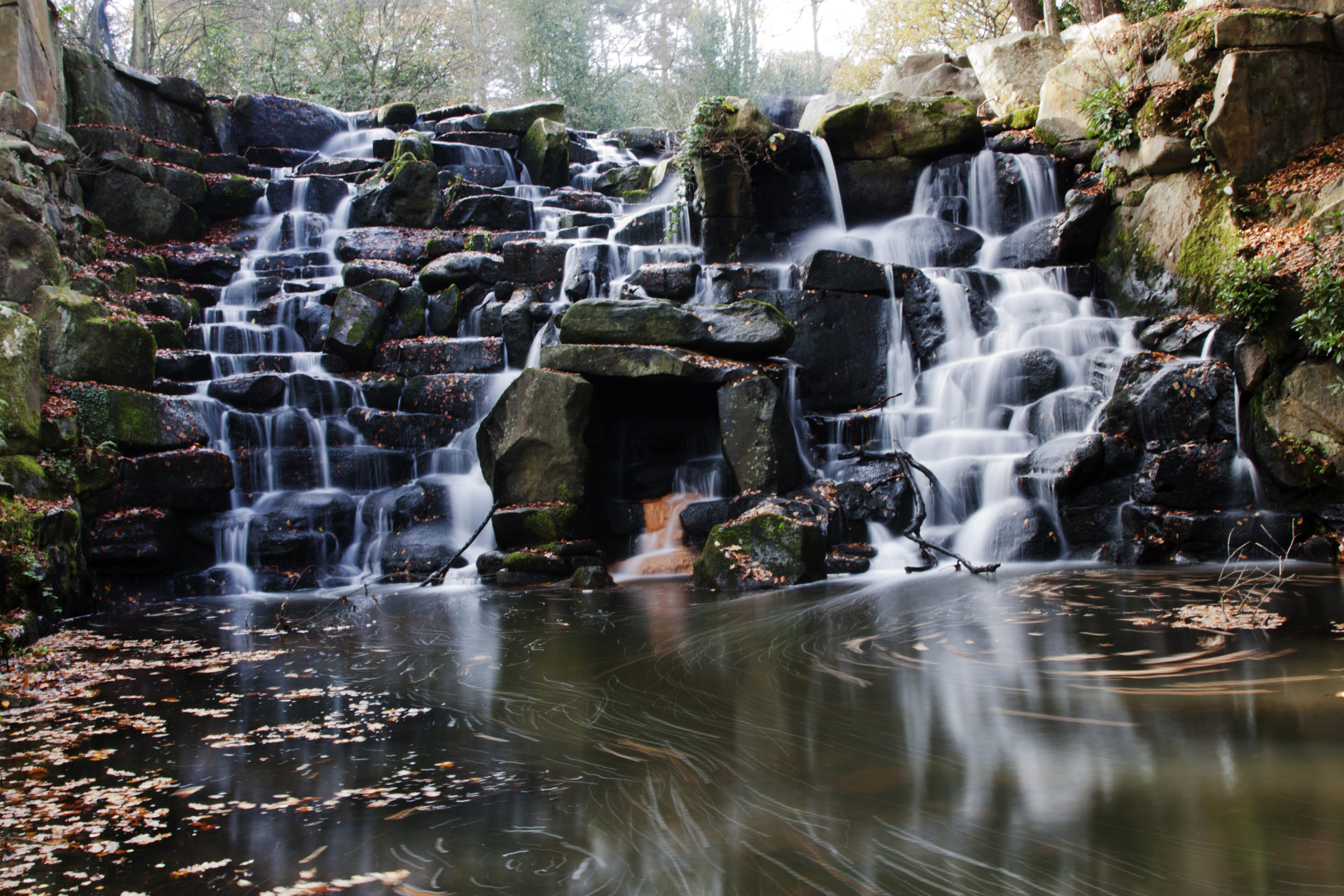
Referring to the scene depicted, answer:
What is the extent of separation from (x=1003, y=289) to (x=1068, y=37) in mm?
8612

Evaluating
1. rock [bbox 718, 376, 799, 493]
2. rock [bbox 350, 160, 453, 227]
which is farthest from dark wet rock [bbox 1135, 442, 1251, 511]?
rock [bbox 350, 160, 453, 227]

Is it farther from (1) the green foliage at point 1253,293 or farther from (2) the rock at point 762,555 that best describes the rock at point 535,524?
(1) the green foliage at point 1253,293

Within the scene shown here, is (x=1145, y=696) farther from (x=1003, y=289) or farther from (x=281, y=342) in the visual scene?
(x=281, y=342)

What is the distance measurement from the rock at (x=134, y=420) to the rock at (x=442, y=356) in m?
3.28

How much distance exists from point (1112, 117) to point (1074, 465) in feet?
24.0

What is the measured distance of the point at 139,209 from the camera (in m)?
16.6

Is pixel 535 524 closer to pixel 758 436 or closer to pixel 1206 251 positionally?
pixel 758 436

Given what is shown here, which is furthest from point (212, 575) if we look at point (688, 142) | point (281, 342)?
point (688, 142)

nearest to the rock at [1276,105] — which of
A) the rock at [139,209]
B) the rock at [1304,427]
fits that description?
the rock at [1304,427]

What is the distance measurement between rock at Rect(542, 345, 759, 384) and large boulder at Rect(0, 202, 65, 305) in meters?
6.08

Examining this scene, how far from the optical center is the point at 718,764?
3.56 metres

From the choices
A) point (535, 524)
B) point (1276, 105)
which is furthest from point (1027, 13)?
point (535, 524)

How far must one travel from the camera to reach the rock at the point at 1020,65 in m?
17.2

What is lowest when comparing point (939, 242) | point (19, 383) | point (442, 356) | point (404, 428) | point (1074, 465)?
point (1074, 465)
